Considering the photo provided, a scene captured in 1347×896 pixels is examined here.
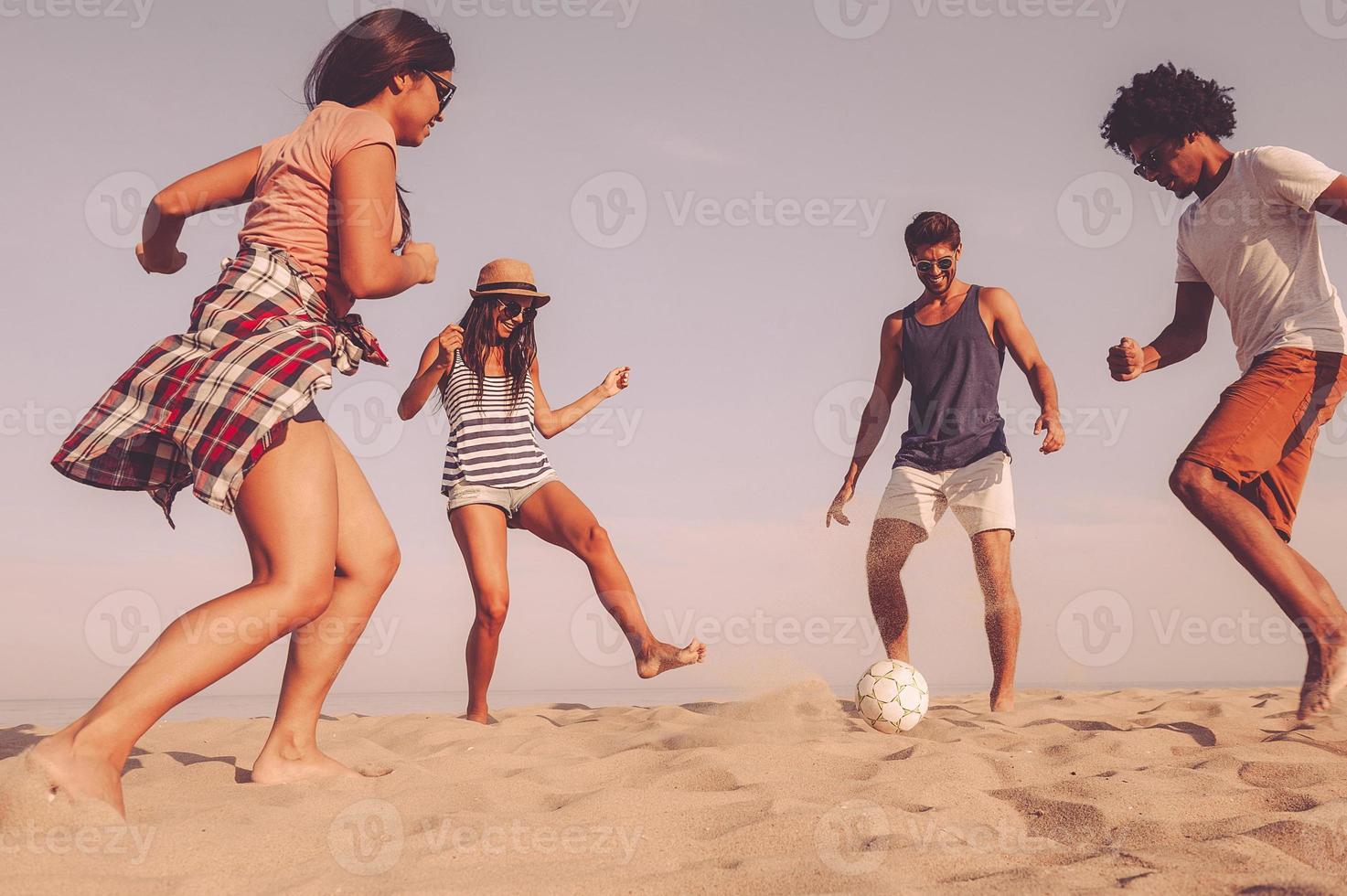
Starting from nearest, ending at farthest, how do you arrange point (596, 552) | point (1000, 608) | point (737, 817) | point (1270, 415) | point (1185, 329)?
point (737, 817) → point (1270, 415) → point (1185, 329) → point (596, 552) → point (1000, 608)

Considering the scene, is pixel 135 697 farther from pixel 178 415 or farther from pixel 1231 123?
pixel 1231 123

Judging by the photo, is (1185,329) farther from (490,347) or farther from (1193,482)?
(490,347)

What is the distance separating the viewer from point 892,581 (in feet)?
16.5

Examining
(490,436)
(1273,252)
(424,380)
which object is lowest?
(490,436)

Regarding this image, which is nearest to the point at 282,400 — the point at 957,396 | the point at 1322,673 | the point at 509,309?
the point at 509,309

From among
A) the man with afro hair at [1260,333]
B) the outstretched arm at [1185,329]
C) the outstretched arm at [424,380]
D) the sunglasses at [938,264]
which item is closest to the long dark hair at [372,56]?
the outstretched arm at [424,380]

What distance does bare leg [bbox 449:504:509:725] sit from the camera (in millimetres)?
4820

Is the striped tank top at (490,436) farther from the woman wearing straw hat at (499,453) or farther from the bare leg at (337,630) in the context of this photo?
the bare leg at (337,630)

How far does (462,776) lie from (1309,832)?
2087 millimetres

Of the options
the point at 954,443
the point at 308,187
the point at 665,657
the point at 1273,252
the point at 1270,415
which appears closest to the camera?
the point at 308,187

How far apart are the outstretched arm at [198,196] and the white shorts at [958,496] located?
336cm

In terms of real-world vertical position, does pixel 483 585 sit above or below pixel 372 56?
below

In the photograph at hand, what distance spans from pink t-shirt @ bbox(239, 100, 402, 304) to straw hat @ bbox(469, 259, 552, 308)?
250cm

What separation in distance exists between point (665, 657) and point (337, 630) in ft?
5.76
